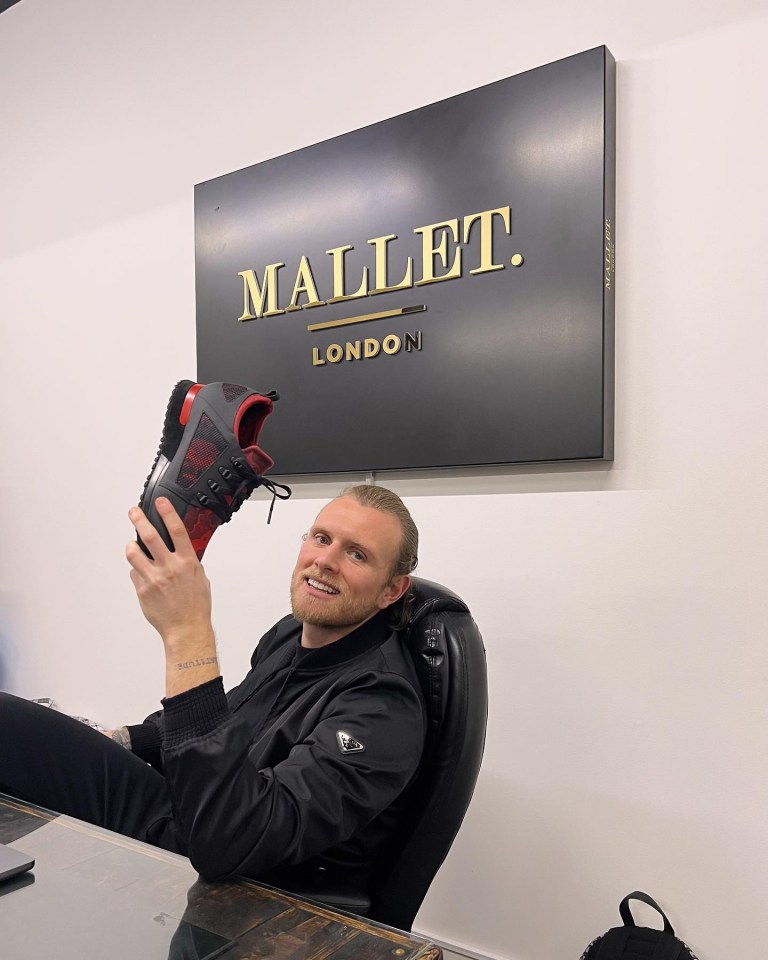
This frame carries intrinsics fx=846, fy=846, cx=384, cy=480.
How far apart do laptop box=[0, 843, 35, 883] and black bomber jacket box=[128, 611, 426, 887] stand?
187 millimetres

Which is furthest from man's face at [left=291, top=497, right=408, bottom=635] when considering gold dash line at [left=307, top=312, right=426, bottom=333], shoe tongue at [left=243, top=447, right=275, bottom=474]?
gold dash line at [left=307, top=312, right=426, bottom=333]

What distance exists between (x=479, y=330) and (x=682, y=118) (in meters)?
0.67

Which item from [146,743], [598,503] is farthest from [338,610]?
[598,503]

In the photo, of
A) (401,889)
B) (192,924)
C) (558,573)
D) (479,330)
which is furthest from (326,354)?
(192,924)

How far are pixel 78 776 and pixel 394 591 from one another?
2.19ft

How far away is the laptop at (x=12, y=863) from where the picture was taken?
3.27ft

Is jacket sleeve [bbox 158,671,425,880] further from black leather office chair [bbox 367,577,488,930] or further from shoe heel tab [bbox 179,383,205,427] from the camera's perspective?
shoe heel tab [bbox 179,383,205,427]

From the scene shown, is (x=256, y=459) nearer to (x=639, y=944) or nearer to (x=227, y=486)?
(x=227, y=486)

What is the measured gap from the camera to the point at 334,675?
1604 mm

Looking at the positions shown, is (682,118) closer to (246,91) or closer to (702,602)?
(702,602)

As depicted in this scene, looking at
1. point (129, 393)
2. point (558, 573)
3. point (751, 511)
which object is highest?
point (129, 393)

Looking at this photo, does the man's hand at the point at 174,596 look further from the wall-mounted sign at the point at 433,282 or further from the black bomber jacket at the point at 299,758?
the wall-mounted sign at the point at 433,282

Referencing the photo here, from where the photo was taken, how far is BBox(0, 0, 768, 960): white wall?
1.87 meters

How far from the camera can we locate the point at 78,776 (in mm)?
1507
